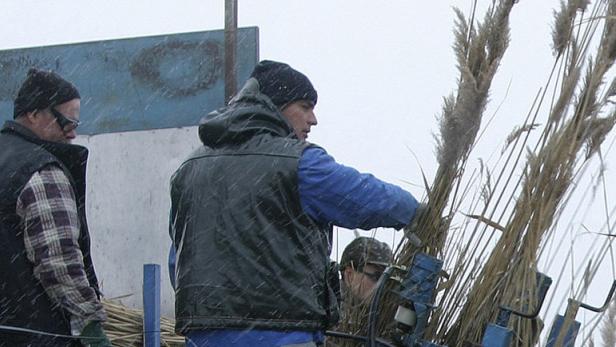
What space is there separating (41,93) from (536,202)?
171 cm

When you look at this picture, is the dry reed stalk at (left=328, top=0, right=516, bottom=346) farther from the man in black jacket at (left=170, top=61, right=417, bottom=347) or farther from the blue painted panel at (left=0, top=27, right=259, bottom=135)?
Answer: the blue painted panel at (left=0, top=27, right=259, bottom=135)

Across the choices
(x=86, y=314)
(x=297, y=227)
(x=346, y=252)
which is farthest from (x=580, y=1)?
(x=86, y=314)

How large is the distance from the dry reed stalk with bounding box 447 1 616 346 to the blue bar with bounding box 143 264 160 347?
1.47m

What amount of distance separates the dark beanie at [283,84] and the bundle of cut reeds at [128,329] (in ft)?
5.11

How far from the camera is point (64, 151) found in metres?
4.07

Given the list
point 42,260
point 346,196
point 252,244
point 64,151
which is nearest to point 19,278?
point 42,260

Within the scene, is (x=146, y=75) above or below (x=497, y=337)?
above

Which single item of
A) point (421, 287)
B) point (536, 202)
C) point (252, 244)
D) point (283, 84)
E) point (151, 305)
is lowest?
point (151, 305)

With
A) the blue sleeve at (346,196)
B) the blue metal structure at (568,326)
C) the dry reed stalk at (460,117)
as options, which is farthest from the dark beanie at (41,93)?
the blue metal structure at (568,326)

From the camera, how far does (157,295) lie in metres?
4.65

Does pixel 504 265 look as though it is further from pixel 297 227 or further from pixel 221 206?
pixel 221 206

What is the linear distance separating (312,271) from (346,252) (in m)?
0.88

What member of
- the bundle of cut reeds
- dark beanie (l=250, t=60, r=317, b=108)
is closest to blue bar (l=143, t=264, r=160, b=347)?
the bundle of cut reeds

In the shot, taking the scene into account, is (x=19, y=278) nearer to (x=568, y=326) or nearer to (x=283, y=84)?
(x=283, y=84)
